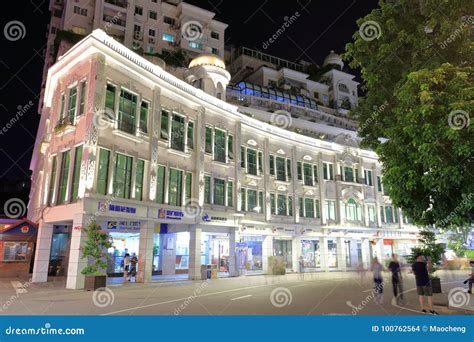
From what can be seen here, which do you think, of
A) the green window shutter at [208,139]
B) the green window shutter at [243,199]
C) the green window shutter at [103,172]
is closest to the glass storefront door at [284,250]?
the green window shutter at [243,199]

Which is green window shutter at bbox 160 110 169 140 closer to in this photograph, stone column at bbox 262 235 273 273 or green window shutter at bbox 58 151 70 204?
green window shutter at bbox 58 151 70 204

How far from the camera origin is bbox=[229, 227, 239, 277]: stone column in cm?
2730

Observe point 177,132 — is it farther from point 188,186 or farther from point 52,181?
point 52,181

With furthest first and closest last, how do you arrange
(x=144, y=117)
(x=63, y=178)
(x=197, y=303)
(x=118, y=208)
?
(x=144, y=117) → (x=63, y=178) → (x=118, y=208) → (x=197, y=303)

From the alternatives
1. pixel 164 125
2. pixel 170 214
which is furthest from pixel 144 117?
pixel 170 214

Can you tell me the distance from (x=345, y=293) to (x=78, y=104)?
16819 millimetres

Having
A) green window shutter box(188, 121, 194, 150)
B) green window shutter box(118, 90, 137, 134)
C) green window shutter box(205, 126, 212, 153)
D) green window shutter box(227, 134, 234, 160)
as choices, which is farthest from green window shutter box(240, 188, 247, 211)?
green window shutter box(118, 90, 137, 134)

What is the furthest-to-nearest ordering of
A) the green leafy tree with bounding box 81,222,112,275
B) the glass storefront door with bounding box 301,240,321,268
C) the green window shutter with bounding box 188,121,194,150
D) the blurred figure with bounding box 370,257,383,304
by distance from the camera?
the glass storefront door with bounding box 301,240,321,268 → the green window shutter with bounding box 188,121,194,150 → the green leafy tree with bounding box 81,222,112,275 → the blurred figure with bounding box 370,257,383,304

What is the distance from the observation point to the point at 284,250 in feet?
111

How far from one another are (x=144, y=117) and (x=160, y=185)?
436cm

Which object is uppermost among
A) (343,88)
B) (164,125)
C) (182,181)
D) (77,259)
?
(343,88)

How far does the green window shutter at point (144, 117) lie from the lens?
2283cm

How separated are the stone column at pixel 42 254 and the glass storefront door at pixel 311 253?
2225 centimetres

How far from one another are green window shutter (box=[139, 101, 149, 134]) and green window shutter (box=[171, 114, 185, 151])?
222 cm
